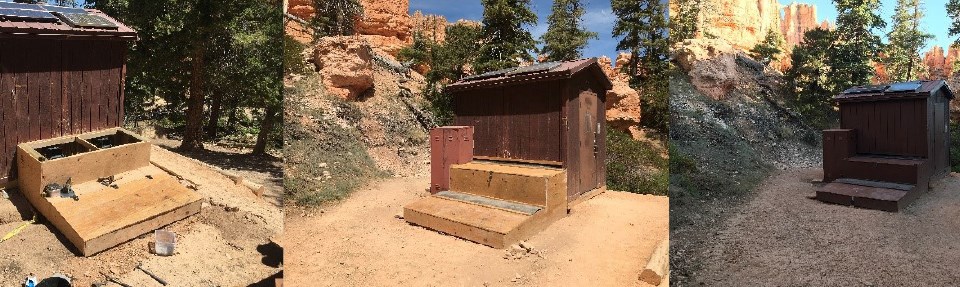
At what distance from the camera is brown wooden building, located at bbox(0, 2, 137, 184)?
6.92 meters

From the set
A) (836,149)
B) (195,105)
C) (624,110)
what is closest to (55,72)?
(195,105)

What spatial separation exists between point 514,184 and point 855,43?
14.7 m

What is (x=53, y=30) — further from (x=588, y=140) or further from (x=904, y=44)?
(x=904, y=44)

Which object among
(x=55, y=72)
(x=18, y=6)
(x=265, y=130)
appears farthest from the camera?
(x=265, y=130)

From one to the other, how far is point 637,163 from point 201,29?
51.8 feet

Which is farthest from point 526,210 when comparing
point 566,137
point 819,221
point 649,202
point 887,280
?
point 819,221

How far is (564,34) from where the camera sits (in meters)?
A: 23.7

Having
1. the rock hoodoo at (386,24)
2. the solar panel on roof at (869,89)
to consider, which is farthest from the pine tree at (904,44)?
the rock hoodoo at (386,24)

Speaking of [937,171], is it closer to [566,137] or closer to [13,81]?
[566,137]

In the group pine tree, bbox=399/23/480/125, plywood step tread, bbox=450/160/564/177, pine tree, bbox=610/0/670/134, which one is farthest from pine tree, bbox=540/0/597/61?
plywood step tread, bbox=450/160/564/177

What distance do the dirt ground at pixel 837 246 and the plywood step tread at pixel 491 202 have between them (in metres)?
3.11

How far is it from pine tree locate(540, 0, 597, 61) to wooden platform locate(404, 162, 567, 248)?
54.9 feet

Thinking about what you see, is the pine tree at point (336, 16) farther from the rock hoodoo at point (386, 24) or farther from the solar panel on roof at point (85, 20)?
the solar panel on roof at point (85, 20)

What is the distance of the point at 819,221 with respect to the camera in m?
9.38
